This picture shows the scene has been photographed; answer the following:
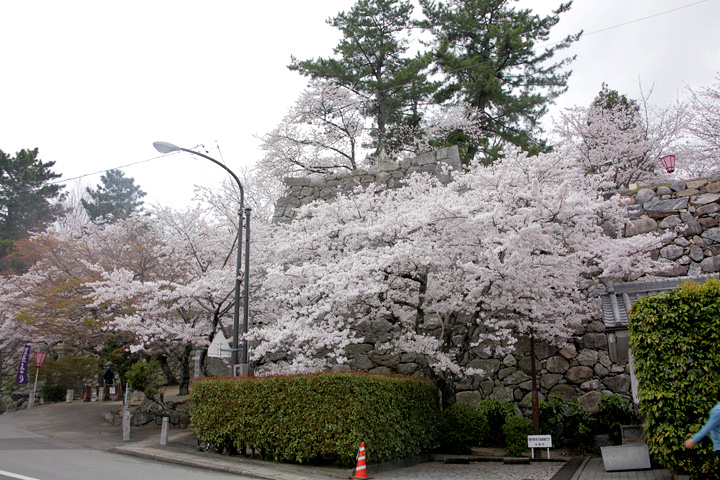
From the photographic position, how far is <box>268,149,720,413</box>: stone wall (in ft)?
41.4

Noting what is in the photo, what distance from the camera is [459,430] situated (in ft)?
36.6

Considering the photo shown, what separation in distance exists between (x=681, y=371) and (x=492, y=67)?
18.3 metres

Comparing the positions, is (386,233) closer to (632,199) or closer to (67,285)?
(632,199)

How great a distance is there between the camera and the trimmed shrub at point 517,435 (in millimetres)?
10641

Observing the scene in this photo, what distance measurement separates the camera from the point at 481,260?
9.73m

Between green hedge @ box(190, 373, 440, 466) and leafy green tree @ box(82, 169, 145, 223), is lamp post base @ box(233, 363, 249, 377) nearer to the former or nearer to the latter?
green hedge @ box(190, 373, 440, 466)

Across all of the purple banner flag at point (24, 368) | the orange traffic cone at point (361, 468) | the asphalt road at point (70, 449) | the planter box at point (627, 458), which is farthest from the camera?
the purple banner flag at point (24, 368)

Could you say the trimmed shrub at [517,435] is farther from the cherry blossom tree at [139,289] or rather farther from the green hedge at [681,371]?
the cherry blossom tree at [139,289]

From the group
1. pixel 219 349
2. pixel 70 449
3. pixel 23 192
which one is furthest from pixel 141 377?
pixel 23 192

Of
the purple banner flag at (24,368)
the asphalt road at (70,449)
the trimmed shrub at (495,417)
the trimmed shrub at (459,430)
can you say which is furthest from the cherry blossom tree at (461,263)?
the purple banner flag at (24,368)

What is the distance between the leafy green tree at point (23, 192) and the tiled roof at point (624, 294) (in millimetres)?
31779

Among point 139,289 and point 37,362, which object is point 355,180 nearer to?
point 139,289

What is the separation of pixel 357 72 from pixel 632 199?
13.3m

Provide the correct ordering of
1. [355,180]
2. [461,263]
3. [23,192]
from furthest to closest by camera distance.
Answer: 1. [23,192]
2. [355,180]
3. [461,263]
